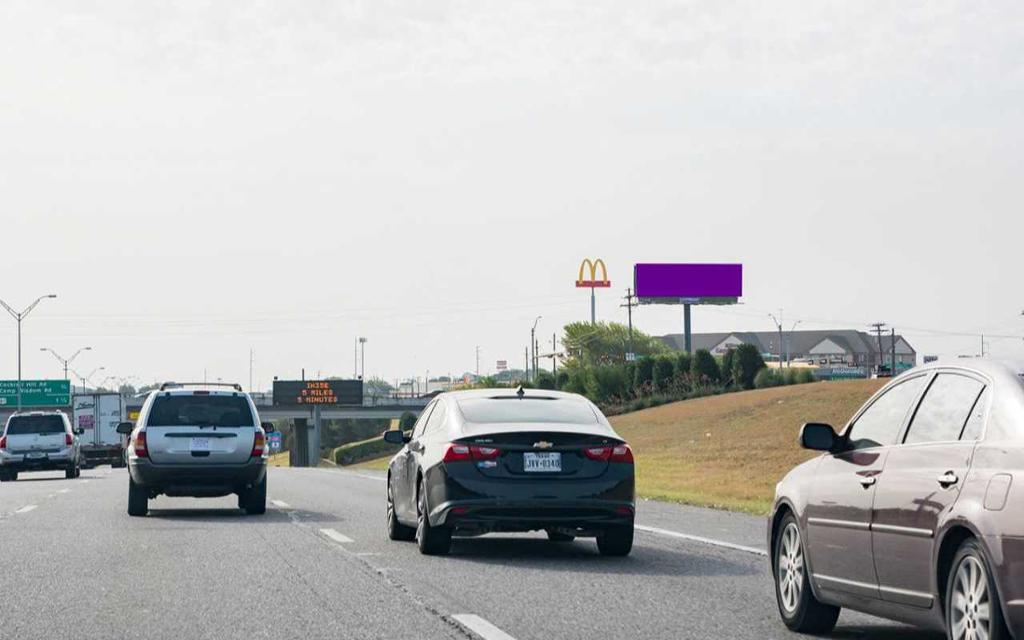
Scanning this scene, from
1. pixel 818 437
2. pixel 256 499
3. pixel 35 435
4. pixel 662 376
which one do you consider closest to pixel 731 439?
pixel 35 435

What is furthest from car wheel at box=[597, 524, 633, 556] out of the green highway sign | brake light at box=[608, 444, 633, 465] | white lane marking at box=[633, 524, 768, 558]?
the green highway sign

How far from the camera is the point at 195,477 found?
22.0 metres

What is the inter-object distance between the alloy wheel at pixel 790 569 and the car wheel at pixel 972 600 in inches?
82.7

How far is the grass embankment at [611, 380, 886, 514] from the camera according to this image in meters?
32.1

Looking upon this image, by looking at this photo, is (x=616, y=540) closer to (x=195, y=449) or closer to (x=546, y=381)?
(x=195, y=449)

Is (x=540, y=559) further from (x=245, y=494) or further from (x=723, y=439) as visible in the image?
(x=723, y=439)

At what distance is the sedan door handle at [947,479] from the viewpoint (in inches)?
291

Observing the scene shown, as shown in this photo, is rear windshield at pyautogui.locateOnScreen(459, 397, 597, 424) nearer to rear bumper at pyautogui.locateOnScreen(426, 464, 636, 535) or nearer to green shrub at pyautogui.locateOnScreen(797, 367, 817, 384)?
rear bumper at pyautogui.locateOnScreen(426, 464, 636, 535)

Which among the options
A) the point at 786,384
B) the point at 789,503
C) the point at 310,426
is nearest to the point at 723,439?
the point at 786,384

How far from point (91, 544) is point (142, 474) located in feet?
16.5

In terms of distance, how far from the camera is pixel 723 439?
56.8 meters

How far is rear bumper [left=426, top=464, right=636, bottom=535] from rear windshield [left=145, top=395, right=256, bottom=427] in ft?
28.9

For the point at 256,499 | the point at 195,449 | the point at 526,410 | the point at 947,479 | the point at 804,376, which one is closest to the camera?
the point at 947,479

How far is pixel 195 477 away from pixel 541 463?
8.96 meters
